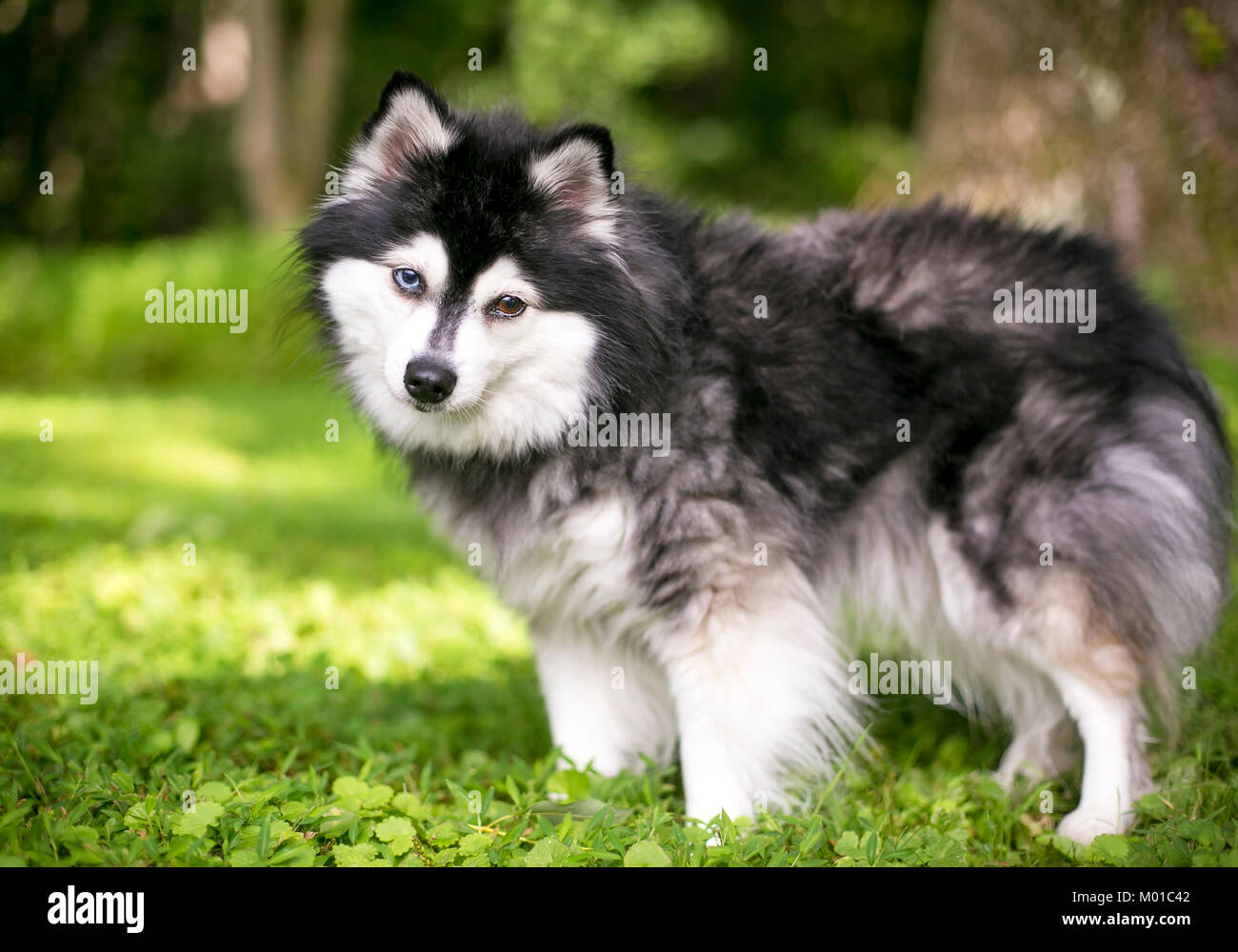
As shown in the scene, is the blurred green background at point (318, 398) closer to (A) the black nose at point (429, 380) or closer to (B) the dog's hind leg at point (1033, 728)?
(B) the dog's hind leg at point (1033, 728)

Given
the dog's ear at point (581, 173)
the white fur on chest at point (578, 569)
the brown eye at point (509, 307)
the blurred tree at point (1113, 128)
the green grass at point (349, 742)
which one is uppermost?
the blurred tree at point (1113, 128)

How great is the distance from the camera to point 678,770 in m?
3.57

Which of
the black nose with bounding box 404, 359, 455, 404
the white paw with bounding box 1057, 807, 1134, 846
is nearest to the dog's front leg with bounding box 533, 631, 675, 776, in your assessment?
the black nose with bounding box 404, 359, 455, 404

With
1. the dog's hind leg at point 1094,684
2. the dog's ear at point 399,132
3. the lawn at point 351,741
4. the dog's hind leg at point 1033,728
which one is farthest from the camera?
the dog's hind leg at point 1033,728

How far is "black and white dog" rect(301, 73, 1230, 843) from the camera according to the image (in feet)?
9.57

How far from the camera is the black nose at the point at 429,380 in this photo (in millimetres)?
2740

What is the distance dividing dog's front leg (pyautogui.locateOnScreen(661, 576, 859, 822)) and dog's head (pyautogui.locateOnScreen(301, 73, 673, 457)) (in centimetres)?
75

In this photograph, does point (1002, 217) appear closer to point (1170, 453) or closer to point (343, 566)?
point (1170, 453)

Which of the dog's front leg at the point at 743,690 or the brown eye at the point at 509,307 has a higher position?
the brown eye at the point at 509,307

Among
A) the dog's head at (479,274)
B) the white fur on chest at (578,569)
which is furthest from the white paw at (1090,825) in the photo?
the dog's head at (479,274)

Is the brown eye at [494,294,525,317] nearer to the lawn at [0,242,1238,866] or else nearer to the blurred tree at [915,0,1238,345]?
the lawn at [0,242,1238,866]

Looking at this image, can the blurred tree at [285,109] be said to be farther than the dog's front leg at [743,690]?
Yes

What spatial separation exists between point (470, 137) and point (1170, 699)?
107 inches
